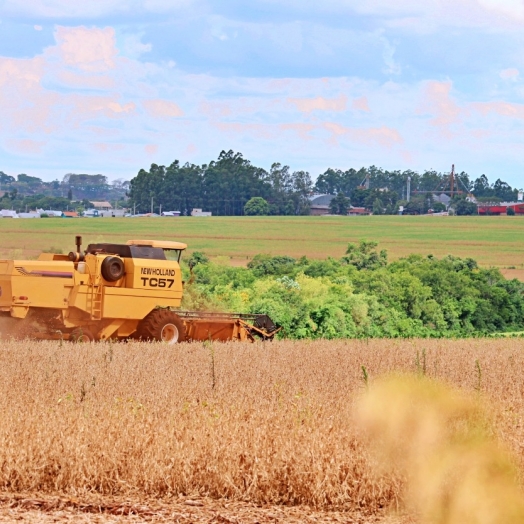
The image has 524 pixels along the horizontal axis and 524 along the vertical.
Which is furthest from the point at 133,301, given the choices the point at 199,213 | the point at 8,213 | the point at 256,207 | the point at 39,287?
the point at 256,207

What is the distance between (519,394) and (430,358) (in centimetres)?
413

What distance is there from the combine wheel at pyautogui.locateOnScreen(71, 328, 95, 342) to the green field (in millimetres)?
37006

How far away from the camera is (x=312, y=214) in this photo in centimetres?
9894

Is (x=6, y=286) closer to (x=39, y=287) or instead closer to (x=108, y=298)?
(x=39, y=287)

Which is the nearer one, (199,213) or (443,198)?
(199,213)

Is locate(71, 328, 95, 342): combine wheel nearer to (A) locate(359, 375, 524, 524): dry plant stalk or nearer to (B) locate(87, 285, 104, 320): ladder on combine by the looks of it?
(B) locate(87, 285, 104, 320): ladder on combine

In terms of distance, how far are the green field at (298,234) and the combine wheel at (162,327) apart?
36.6 m

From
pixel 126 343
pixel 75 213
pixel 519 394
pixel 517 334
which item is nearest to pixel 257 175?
pixel 75 213

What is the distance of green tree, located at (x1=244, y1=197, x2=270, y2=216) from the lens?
295ft

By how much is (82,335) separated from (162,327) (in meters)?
1.53

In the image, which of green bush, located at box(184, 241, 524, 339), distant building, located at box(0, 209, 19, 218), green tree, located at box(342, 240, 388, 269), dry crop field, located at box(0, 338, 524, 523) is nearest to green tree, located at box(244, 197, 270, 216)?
distant building, located at box(0, 209, 19, 218)

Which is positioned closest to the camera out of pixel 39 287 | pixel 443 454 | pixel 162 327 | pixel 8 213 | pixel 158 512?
pixel 158 512

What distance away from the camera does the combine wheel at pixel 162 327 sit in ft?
61.3

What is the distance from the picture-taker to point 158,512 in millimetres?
8258
